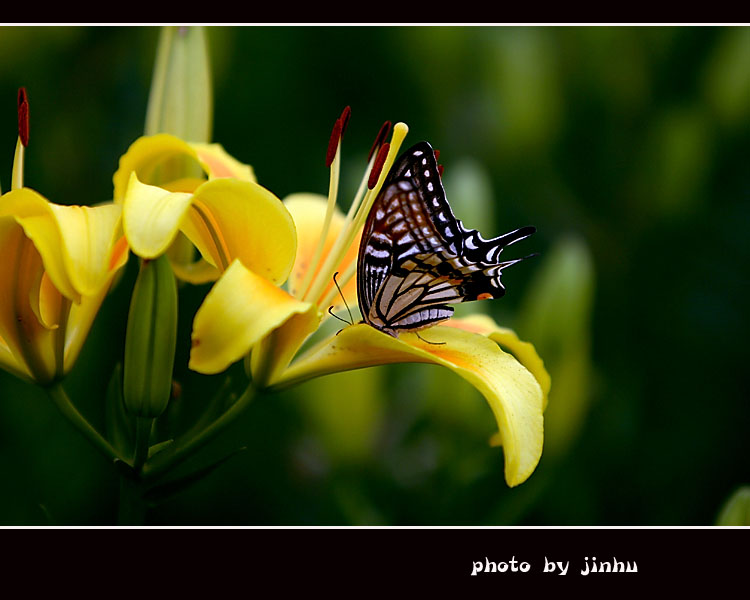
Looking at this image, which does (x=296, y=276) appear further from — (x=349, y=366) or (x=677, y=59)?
(x=677, y=59)

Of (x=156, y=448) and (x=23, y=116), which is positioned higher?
(x=23, y=116)

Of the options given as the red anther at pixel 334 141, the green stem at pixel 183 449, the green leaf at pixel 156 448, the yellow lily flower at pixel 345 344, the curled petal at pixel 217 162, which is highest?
the red anther at pixel 334 141

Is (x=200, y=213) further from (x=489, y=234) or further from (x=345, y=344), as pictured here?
(x=489, y=234)

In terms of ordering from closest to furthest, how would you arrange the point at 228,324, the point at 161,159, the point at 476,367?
1. the point at 228,324
2. the point at 476,367
3. the point at 161,159

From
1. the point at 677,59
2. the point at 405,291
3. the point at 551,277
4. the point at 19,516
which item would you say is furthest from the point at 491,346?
the point at 677,59

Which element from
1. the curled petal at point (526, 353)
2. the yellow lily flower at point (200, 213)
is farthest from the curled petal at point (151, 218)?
the curled petal at point (526, 353)

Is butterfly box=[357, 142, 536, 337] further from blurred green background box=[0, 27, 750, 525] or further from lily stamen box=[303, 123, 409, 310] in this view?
blurred green background box=[0, 27, 750, 525]

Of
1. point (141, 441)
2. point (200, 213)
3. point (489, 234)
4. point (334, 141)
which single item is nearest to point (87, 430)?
point (141, 441)

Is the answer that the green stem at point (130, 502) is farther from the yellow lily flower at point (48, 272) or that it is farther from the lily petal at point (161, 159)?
the lily petal at point (161, 159)
